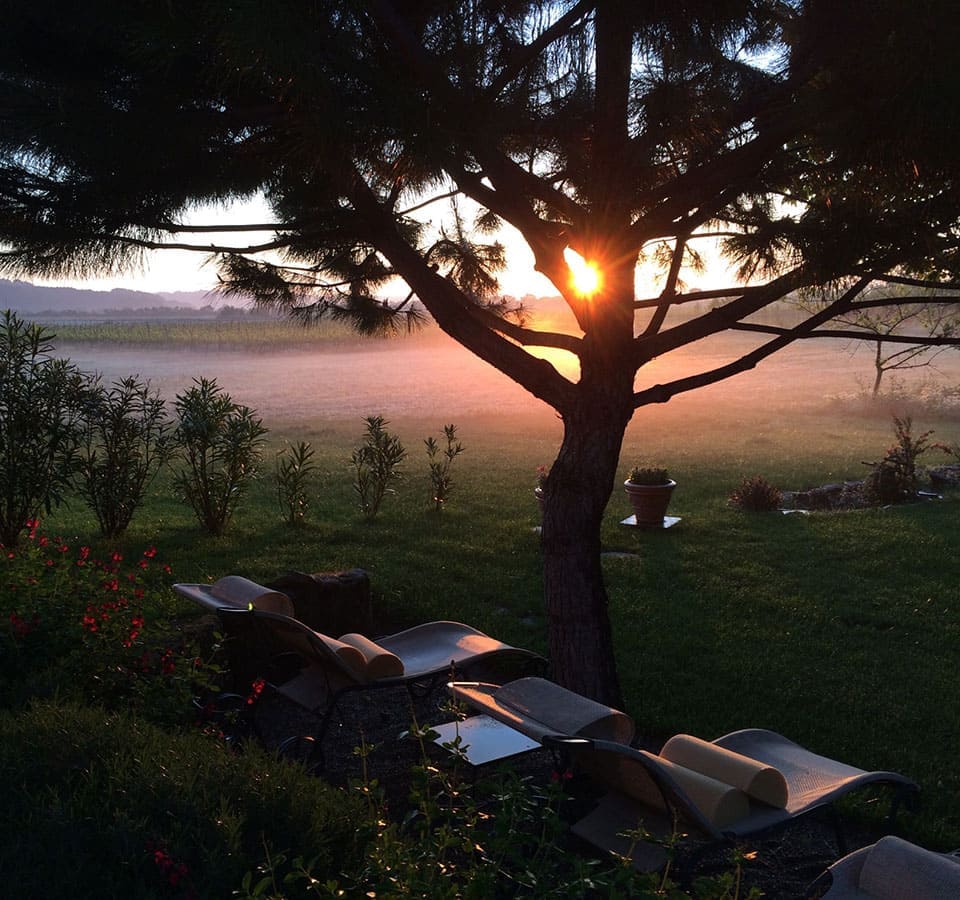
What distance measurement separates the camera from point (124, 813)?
5.81 ft

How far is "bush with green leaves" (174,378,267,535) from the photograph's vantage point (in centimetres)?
732

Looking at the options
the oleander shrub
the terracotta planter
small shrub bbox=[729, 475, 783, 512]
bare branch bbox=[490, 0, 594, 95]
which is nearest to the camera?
the oleander shrub

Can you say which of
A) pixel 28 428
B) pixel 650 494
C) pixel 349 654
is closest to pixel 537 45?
pixel 349 654

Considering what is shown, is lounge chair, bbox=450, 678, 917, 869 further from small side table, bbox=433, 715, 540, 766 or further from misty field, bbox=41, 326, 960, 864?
misty field, bbox=41, 326, 960, 864

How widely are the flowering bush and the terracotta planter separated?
521 centimetres

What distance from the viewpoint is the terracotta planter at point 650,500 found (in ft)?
26.0

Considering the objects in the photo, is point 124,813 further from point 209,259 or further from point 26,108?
point 209,259

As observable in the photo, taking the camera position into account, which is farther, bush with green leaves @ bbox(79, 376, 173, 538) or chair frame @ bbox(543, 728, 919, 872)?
bush with green leaves @ bbox(79, 376, 173, 538)

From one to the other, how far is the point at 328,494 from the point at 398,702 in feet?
22.7

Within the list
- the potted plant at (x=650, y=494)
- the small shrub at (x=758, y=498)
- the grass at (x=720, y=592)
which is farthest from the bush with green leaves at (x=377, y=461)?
the small shrub at (x=758, y=498)

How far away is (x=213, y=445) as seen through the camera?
7.43 metres

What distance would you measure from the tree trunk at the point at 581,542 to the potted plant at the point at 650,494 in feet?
13.3

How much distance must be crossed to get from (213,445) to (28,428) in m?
1.46

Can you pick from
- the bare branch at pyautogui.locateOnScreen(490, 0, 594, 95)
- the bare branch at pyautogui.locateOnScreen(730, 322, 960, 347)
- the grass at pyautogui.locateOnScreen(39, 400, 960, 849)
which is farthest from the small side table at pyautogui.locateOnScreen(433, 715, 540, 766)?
the bare branch at pyautogui.locateOnScreen(490, 0, 594, 95)
